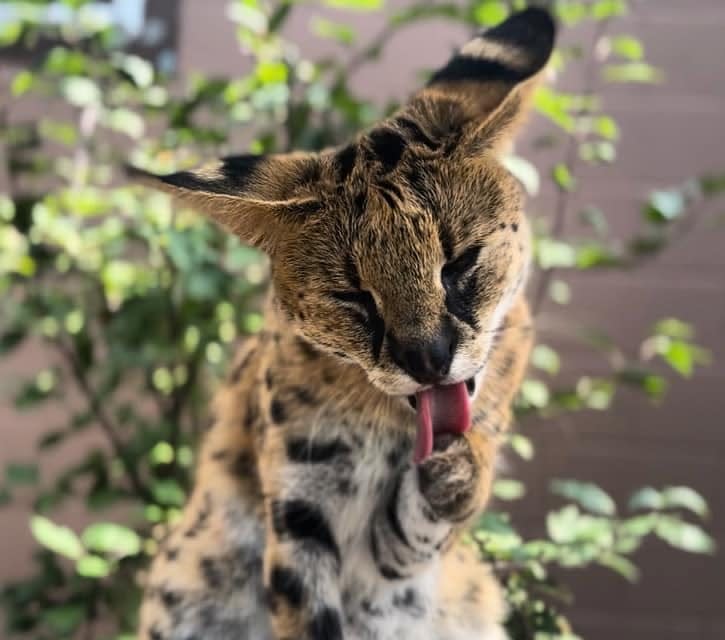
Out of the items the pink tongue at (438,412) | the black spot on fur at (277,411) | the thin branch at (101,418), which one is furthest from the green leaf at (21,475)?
the pink tongue at (438,412)

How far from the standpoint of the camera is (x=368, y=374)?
79cm

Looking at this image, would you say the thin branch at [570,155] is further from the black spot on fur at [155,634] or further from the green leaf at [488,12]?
the black spot on fur at [155,634]

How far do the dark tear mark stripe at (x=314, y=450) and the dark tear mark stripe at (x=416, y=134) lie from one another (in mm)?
340

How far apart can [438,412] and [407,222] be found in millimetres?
182

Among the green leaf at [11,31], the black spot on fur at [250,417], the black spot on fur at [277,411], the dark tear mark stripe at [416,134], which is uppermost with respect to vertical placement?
the green leaf at [11,31]

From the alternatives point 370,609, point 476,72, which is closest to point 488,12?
point 476,72

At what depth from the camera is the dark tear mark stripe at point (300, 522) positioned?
89 cm

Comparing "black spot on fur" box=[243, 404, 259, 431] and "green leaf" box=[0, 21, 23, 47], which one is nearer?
"black spot on fur" box=[243, 404, 259, 431]

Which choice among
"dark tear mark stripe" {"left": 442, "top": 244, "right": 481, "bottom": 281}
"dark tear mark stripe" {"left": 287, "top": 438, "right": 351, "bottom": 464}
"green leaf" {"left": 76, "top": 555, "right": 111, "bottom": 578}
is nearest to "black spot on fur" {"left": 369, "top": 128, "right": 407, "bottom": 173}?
"dark tear mark stripe" {"left": 442, "top": 244, "right": 481, "bottom": 281}

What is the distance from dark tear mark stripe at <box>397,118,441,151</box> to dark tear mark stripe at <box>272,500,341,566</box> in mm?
406

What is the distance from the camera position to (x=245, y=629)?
103 cm

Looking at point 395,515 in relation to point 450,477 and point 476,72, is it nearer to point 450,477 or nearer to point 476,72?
point 450,477

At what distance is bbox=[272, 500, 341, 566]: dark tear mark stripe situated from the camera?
0.89 m

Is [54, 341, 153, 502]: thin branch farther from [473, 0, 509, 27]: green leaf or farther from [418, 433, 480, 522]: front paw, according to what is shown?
[473, 0, 509, 27]: green leaf
